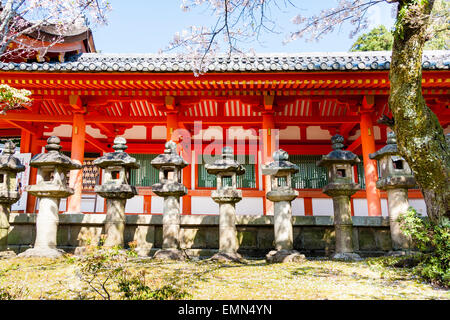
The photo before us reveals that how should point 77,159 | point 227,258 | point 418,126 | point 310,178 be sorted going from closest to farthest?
point 418,126, point 227,258, point 77,159, point 310,178

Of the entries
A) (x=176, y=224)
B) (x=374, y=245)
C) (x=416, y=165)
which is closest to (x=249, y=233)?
(x=176, y=224)

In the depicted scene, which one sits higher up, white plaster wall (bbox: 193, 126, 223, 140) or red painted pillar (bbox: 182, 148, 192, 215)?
white plaster wall (bbox: 193, 126, 223, 140)

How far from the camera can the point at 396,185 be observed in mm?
5836

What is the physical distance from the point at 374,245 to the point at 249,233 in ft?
8.07

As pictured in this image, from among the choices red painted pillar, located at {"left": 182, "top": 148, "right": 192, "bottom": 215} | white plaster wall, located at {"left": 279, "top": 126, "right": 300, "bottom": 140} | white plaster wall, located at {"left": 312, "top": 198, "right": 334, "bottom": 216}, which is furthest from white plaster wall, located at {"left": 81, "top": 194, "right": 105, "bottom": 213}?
white plaster wall, located at {"left": 312, "top": 198, "right": 334, "bottom": 216}

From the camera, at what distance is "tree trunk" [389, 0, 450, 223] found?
4004mm

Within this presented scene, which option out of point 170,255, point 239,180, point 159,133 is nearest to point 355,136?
point 239,180

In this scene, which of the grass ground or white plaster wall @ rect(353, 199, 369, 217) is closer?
the grass ground

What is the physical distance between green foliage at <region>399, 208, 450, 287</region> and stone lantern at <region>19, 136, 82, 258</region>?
18.9ft

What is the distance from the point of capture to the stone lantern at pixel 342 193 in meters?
5.93

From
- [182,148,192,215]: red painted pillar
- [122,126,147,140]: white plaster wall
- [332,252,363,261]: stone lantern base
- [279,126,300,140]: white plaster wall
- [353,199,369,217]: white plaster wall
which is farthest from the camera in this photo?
[122,126,147,140]: white plaster wall

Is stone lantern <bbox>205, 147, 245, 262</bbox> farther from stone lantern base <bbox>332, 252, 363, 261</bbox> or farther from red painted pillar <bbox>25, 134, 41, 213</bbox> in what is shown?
red painted pillar <bbox>25, 134, 41, 213</bbox>

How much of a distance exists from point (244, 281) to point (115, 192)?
3146mm

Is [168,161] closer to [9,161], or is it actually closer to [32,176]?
[9,161]
